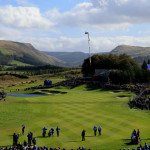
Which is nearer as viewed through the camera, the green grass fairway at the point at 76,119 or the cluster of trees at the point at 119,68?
the green grass fairway at the point at 76,119

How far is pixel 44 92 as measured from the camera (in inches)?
5177

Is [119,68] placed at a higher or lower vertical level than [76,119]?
higher

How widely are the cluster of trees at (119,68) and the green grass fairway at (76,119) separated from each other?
27802mm

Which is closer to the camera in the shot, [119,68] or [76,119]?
[76,119]

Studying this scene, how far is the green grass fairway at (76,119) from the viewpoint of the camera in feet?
198

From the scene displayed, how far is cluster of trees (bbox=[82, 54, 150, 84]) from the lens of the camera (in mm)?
135625

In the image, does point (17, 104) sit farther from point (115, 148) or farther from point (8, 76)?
point (8, 76)

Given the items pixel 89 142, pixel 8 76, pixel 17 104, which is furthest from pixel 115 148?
pixel 8 76

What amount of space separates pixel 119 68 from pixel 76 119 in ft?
302

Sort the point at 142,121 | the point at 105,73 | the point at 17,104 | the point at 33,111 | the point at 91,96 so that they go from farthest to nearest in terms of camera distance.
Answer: the point at 105,73 < the point at 91,96 < the point at 17,104 < the point at 33,111 < the point at 142,121

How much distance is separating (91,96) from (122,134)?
47.2m

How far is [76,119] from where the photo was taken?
7644 cm

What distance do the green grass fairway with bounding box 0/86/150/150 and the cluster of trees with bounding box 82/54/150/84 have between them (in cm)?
2780

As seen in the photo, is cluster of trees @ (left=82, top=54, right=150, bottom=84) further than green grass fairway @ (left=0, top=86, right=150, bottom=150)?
Yes
